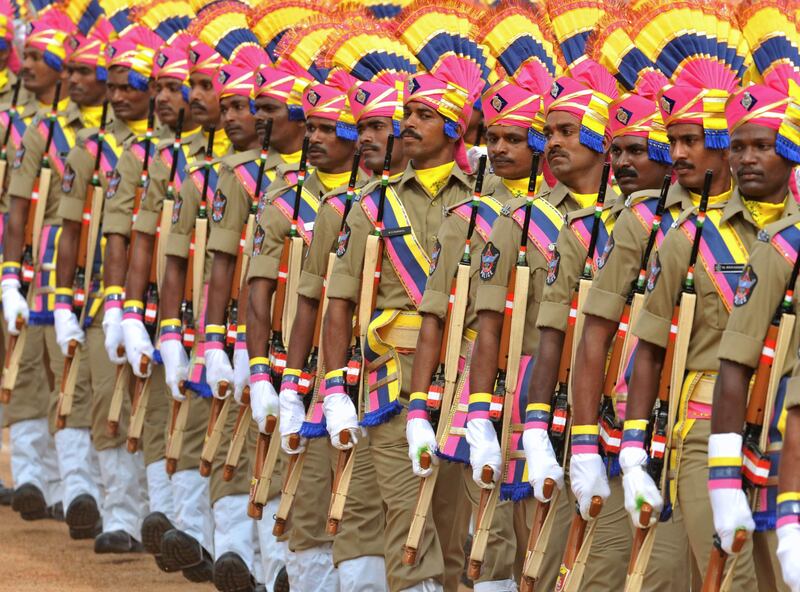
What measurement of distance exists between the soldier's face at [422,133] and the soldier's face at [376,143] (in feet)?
0.62

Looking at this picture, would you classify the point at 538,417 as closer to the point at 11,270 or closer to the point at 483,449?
the point at 483,449

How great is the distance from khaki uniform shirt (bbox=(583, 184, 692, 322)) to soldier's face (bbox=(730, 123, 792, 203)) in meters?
0.61

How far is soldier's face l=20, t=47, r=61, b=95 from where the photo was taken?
14062 mm

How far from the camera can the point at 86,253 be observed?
41.3 feet

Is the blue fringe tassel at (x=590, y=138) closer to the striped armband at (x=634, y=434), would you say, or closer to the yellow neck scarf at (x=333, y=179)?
the striped armband at (x=634, y=434)

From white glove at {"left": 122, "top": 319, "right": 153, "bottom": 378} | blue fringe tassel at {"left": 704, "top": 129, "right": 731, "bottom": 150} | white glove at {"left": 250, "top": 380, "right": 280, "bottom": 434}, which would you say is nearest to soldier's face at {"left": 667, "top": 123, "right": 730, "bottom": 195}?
blue fringe tassel at {"left": 704, "top": 129, "right": 731, "bottom": 150}

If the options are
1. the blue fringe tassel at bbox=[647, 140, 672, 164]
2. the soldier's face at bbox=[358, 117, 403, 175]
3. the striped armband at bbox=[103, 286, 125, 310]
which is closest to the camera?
the blue fringe tassel at bbox=[647, 140, 672, 164]

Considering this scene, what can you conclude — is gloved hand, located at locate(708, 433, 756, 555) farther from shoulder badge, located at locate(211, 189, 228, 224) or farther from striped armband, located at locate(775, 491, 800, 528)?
shoulder badge, located at locate(211, 189, 228, 224)

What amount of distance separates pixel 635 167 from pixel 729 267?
114 cm

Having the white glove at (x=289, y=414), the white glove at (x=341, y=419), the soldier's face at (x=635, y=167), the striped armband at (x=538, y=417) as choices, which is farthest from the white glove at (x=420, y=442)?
the soldier's face at (x=635, y=167)

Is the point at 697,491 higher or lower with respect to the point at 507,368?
lower

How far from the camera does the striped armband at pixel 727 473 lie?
6574mm

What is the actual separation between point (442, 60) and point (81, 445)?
4.29 meters

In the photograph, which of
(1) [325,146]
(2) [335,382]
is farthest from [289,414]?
(1) [325,146]
